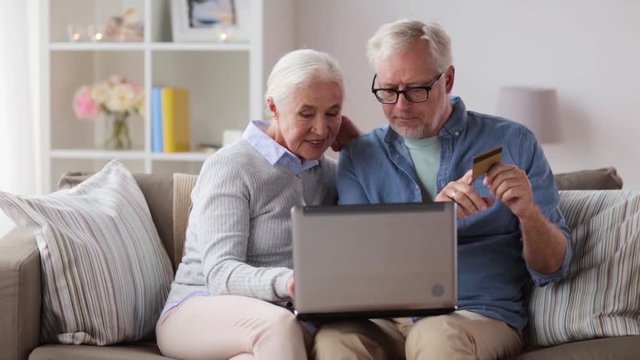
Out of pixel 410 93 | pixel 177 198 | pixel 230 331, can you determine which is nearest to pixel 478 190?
pixel 410 93

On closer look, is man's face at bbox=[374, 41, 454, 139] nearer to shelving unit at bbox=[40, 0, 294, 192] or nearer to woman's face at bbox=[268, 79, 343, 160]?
woman's face at bbox=[268, 79, 343, 160]

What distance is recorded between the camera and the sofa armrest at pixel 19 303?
98.5 inches

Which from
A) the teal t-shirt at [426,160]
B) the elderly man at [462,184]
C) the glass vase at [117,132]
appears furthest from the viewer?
the glass vase at [117,132]

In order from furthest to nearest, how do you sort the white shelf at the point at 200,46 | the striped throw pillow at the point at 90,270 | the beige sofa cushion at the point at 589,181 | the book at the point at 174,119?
the book at the point at 174,119 → the white shelf at the point at 200,46 → the beige sofa cushion at the point at 589,181 → the striped throw pillow at the point at 90,270

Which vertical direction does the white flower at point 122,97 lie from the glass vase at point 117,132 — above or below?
above

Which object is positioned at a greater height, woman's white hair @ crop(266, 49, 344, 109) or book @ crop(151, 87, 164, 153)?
woman's white hair @ crop(266, 49, 344, 109)

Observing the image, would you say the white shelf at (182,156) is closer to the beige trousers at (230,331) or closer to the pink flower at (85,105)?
the pink flower at (85,105)

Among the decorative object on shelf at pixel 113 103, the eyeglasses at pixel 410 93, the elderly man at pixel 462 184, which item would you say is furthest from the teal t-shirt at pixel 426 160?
the decorative object on shelf at pixel 113 103

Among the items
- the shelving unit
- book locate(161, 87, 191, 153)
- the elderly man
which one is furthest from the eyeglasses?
book locate(161, 87, 191, 153)

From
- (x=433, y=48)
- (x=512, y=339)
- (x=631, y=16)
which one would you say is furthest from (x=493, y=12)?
(x=512, y=339)

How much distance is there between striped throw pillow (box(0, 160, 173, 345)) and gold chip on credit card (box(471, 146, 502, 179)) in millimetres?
900

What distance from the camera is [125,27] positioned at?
4.50m

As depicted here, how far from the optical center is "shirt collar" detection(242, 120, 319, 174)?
8.80ft

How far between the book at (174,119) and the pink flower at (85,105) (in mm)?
299
